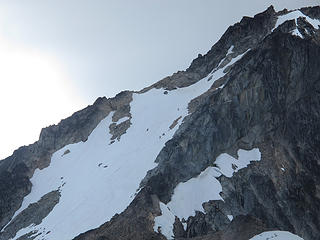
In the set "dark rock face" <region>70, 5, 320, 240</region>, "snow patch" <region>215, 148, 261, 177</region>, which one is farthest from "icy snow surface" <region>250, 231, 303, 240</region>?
"snow patch" <region>215, 148, 261, 177</region>

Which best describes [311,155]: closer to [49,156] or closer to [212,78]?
[212,78]

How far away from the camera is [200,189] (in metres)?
54.6

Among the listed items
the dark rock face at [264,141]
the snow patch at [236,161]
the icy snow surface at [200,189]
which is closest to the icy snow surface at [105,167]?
the icy snow surface at [200,189]

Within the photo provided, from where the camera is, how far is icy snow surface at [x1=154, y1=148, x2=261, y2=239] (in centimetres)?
5144

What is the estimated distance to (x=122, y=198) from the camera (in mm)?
58594

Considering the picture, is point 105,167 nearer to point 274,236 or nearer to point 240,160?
point 240,160

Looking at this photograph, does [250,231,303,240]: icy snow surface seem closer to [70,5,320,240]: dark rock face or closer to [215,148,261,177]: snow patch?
[70,5,320,240]: dark rock face

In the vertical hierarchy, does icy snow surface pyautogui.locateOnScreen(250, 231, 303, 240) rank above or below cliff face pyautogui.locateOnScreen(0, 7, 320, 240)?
below

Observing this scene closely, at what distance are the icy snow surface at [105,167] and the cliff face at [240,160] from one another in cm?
99

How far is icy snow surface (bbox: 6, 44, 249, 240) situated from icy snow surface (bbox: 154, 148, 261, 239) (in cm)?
58

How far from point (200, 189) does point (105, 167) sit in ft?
74.2

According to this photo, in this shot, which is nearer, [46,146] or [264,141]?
[264,141]

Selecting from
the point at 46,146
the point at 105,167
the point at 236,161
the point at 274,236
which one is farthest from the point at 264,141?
the point at 46,146

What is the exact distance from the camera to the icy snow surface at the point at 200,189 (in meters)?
51.4
